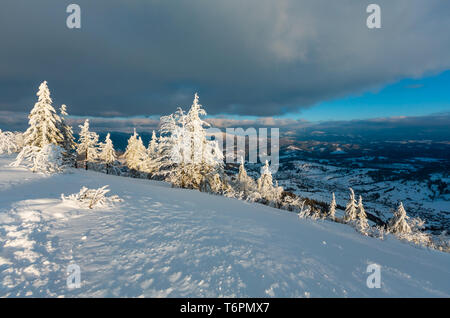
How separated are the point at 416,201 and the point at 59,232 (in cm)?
21884

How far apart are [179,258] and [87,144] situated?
3579cm

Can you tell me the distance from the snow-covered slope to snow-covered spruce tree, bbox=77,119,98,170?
28853 mm

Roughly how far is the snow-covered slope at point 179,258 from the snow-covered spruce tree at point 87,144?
28.9 m

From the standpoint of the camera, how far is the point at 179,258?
4.28 meters

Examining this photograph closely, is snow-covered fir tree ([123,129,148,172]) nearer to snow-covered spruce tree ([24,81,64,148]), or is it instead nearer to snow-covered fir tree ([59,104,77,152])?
snow-covered fir tree ([59,104,77,152])

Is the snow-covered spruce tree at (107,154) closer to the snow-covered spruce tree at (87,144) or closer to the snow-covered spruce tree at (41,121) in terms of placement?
the snow-covered spruce tree at (87,144)

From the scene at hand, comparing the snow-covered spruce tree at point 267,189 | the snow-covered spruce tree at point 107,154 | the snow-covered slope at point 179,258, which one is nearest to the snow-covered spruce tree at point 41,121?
the snow-covered spruce tree at point 107,154

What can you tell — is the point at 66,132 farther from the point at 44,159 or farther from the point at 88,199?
the point at 88,199

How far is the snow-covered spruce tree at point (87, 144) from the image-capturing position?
104 feet

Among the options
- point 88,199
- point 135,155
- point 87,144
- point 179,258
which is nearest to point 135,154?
point 135,155

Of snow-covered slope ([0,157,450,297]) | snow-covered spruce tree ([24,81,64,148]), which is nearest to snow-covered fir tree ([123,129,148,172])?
snow-covered spruce tree ([24,81,64,148])

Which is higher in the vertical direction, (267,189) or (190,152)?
(190,152)

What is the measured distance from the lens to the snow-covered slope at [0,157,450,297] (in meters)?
3.36
